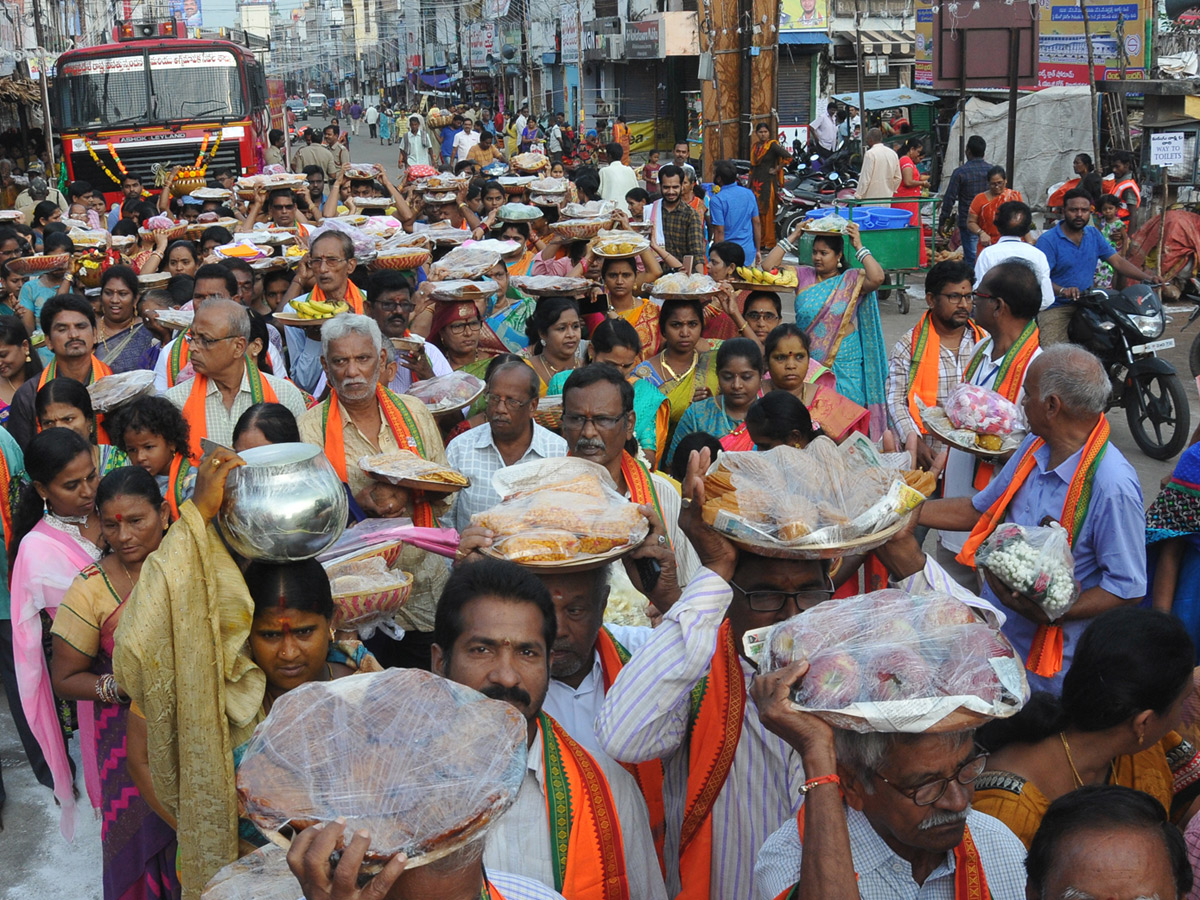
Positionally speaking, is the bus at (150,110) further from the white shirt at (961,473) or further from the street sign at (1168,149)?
the white shirt at (961,473)

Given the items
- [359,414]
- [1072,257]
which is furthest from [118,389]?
[1072,257]

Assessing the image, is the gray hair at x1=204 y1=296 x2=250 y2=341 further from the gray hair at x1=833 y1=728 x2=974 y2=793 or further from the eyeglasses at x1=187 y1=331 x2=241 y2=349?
the gray hair at x1=833 y1=728 x2=974 y2=793

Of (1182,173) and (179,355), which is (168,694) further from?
(1182,173)

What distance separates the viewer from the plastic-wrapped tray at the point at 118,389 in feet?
17.0

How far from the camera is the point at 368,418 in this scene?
468cm

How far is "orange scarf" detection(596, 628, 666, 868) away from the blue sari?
401 centimetres

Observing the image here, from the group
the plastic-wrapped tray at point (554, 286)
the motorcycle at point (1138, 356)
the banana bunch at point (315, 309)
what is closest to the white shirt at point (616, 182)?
the motorcycle at point (1138, 356)

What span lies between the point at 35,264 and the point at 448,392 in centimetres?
430

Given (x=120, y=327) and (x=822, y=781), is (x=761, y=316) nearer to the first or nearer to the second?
(x=120, y=327)

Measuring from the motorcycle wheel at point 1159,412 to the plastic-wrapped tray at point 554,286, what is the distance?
413 cm

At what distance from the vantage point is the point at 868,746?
81.5 inches

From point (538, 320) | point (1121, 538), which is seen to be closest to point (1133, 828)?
point (1121, 538)

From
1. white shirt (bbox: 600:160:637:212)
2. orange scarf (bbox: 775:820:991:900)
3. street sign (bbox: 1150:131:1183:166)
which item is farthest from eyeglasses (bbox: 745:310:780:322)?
street sign (bbox: 1150:131:1183:166)

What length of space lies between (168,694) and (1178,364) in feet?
36.4
